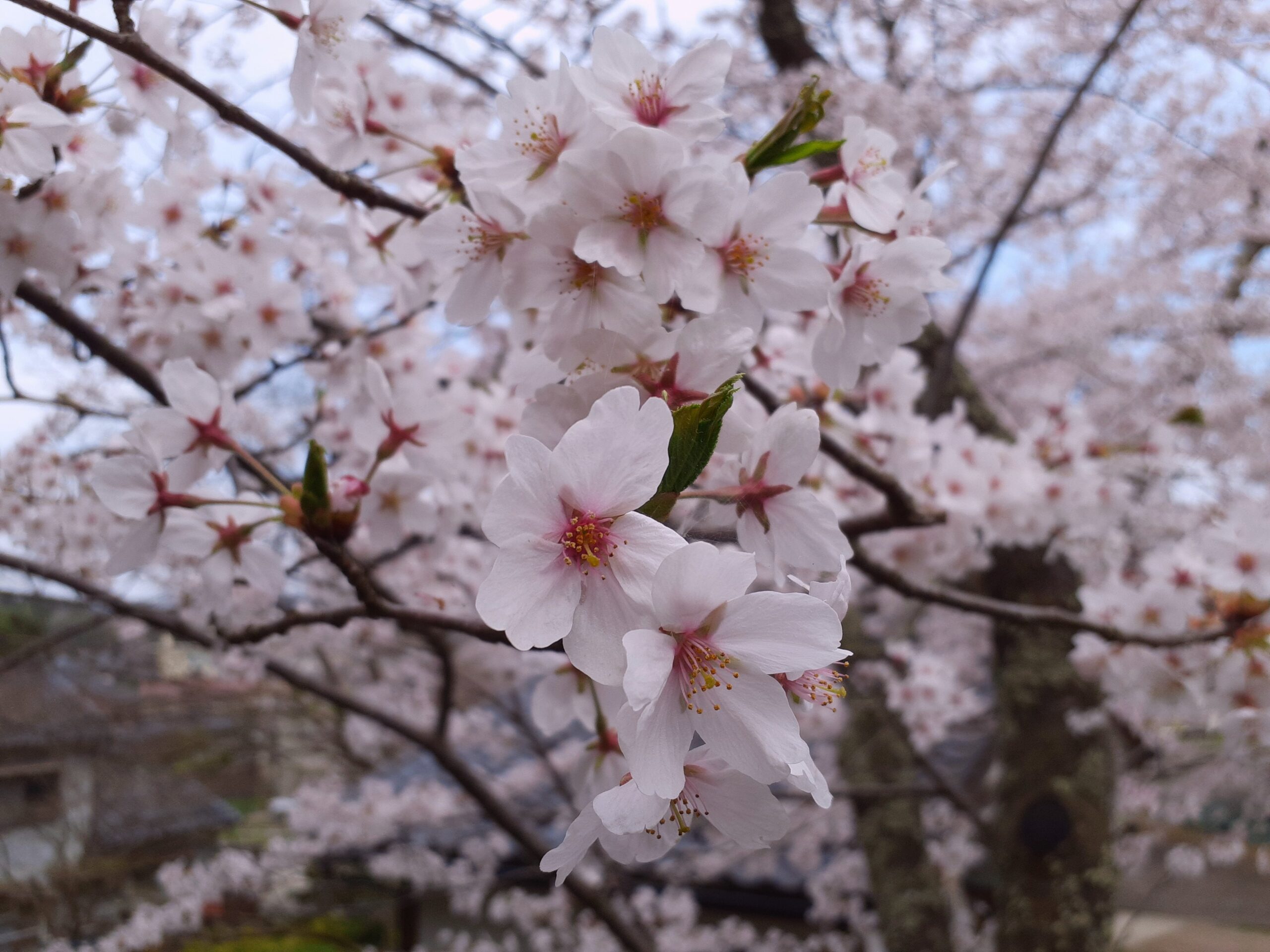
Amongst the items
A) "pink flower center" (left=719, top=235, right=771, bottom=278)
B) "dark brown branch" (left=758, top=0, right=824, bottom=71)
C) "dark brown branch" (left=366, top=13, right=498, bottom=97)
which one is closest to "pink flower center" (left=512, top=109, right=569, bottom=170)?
"pink flower center" (left=719, top=235, right=771, bottom=278)

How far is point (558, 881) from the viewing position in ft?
2.13

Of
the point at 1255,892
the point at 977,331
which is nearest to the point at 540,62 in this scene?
the point at 977,331

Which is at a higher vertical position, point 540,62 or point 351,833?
point 540,62

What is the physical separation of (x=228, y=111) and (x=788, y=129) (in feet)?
2.34

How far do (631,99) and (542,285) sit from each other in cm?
23

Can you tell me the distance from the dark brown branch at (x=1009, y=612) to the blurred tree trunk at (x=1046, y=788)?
1423 millimetres

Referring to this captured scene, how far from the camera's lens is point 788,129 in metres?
0.89

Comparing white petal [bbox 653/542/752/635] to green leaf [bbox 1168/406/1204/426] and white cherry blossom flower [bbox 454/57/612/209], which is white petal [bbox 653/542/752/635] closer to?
white cherry blossom flower [bbox 454/57/612/209]

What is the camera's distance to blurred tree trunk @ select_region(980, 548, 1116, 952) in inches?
118

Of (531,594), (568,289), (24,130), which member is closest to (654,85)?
(568,289)

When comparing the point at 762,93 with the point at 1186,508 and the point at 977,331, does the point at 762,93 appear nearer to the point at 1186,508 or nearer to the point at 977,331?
the point at 977,331

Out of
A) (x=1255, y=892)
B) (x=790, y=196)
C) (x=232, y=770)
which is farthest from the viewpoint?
(x=1255, y=892)

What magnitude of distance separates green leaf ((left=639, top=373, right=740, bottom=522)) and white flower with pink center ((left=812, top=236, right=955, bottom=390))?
34 cm

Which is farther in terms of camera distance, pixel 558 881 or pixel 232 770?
pixel 232 770
